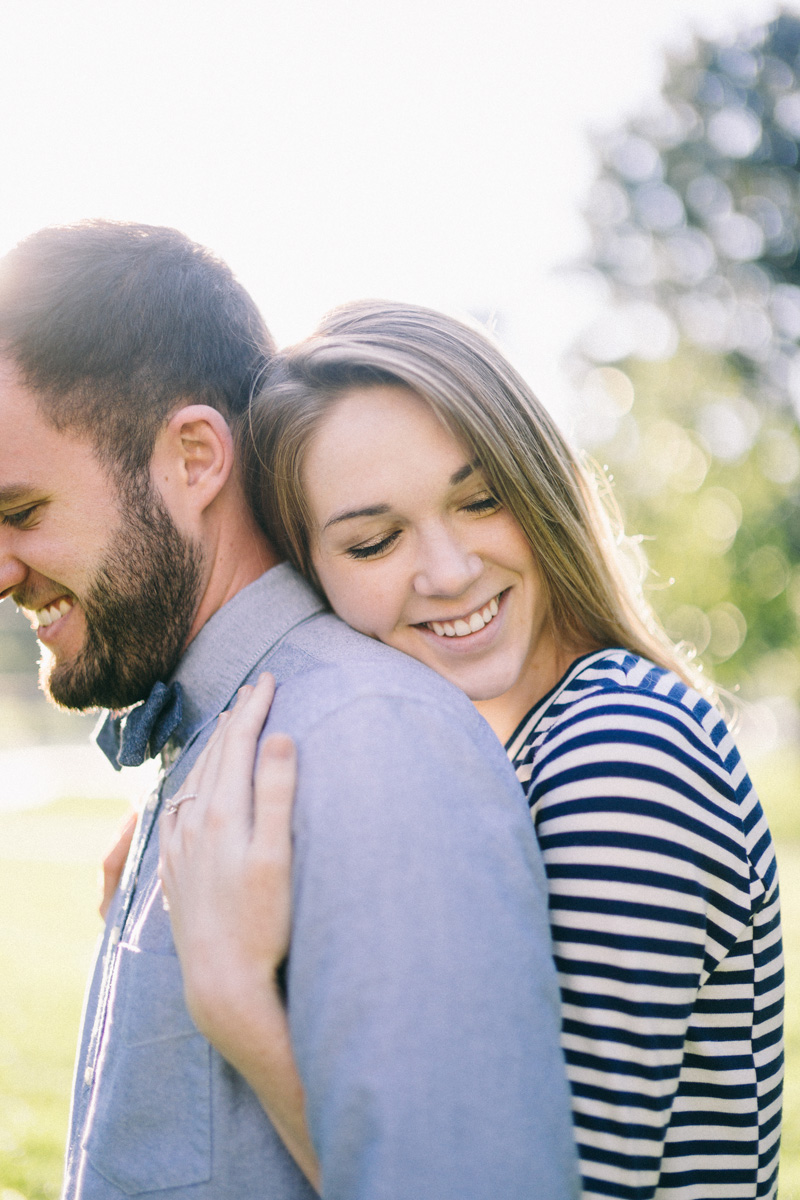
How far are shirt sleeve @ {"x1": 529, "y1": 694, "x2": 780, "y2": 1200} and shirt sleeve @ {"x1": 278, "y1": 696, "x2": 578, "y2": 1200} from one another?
23cm

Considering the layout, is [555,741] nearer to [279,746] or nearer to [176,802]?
[279,746]

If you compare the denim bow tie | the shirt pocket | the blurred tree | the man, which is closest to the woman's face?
the man

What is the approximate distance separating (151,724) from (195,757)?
0.56 ft

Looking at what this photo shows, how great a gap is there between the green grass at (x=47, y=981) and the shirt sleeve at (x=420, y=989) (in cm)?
419

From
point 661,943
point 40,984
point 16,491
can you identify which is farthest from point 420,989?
point 40,984

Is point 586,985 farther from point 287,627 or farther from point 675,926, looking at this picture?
point 287,627

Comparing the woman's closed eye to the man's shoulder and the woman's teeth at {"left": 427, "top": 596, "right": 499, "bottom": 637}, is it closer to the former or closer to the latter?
the woman's teeth at {"left": 427, "top": 596, "right": 499, "bottom": 637}

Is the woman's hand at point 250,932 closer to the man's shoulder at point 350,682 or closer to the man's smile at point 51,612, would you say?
the man's shoulder at point 350,682

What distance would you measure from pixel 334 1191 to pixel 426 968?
0.96 feet

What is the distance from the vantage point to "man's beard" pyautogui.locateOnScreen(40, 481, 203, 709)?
6.73ft

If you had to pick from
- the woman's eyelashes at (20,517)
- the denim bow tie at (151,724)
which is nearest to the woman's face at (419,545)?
the denim bow tie at (151,724)

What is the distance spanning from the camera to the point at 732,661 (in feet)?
72.2

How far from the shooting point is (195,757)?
1.96 metres

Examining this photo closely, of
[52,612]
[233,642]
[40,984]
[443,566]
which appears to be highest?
[443,566]
